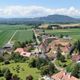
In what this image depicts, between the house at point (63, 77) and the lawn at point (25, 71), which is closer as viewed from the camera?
the house at point (63, 77)

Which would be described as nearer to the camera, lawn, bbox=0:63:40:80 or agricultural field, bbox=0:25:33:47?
lawn, bbox=0:63:40:80

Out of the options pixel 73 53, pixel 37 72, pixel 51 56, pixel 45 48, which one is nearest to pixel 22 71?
pixel 37 72

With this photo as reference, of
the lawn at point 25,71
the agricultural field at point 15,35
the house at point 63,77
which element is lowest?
the agricultural field at point 15,35

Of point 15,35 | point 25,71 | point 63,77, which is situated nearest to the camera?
point 63,77

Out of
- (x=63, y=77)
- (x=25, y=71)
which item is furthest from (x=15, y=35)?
(x=63, y=77)

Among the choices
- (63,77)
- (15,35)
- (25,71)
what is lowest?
(15,35)

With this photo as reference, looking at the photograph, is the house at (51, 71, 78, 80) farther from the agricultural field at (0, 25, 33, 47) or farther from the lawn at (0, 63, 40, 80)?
the agricultural field at (0, 25, 33, 47)

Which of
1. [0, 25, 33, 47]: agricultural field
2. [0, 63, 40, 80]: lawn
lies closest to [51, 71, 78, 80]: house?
[0, 63, 40, 80]: lawn

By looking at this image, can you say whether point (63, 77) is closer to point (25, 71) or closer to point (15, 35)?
point (25, 71)

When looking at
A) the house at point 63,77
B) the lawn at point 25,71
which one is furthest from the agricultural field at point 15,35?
the house at point 63,77

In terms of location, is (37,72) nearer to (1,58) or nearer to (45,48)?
(1,58)

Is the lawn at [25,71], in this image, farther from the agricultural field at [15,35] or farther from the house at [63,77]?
the agricultural field at [15,35]

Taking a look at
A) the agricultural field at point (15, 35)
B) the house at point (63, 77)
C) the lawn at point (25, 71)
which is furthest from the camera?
the agricultural field at point (15, 35)
